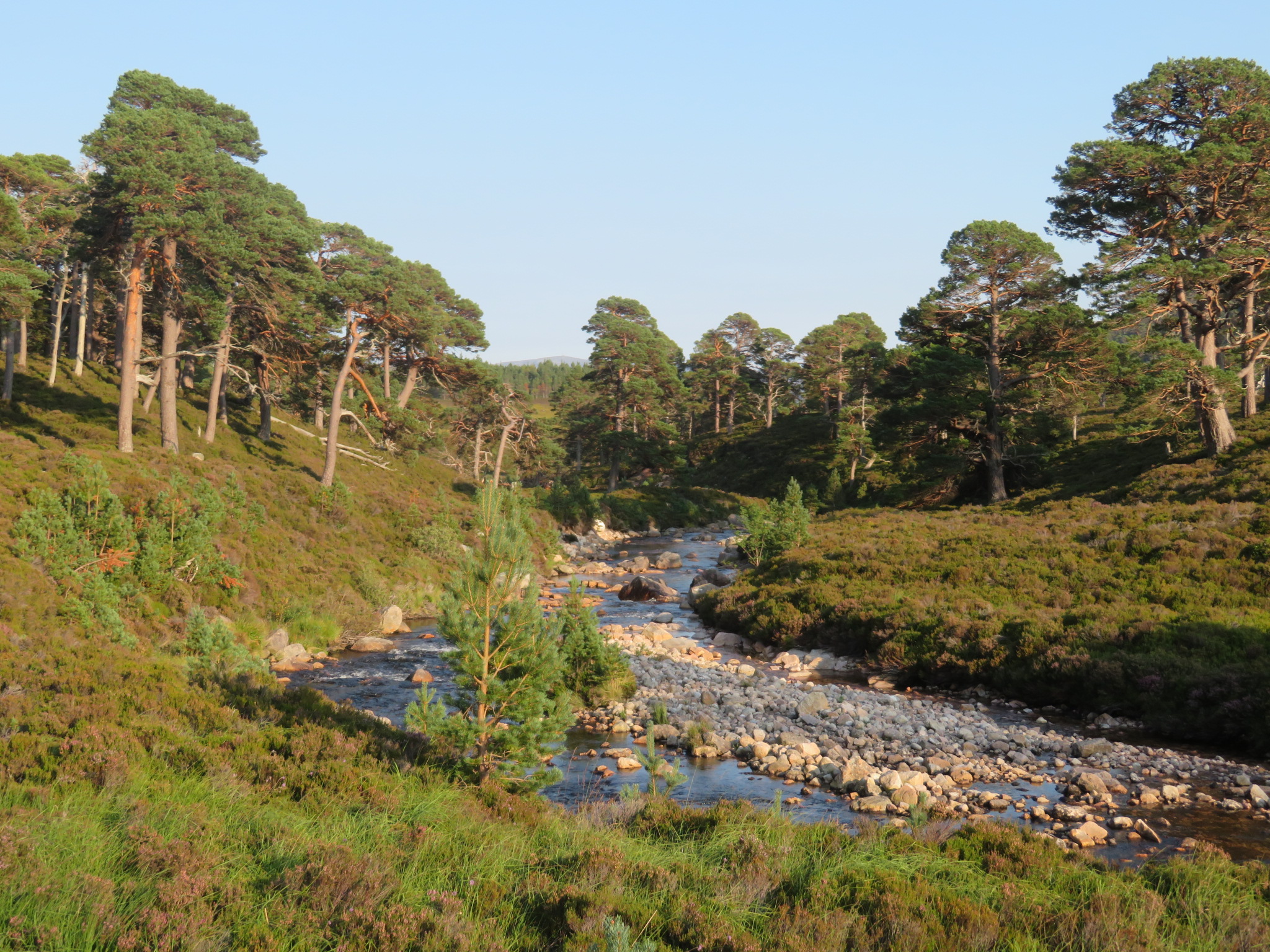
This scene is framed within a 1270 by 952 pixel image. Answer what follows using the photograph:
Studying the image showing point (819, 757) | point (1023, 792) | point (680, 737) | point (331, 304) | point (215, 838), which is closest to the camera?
point (215, 838)

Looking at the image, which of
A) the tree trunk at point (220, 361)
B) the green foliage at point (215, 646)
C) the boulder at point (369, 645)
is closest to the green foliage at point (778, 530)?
the boulder at point (369, 645)

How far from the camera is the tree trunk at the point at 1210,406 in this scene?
25.7 metres

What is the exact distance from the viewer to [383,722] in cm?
1112

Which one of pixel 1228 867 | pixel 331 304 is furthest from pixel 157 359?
pixel 1228 867

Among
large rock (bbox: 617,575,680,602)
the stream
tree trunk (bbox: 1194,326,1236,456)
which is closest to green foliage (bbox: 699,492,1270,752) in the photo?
the stream

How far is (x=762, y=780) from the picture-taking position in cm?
1158

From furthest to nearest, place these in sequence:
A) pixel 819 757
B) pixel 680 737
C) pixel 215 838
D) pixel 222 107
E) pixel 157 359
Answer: pixel 222 107
pixel 157 359
pixel 680 737
pixel 819 757
pixel 215 838

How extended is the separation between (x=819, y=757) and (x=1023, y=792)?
2.93m

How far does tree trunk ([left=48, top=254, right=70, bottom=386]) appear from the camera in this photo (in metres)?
37.8

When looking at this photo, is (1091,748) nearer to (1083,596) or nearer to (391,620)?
(1083,596)

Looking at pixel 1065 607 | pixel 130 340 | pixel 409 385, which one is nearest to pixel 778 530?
pixel 1065 607

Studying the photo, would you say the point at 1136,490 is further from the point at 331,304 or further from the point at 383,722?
the point at 331,304

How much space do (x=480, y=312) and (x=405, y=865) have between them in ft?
156

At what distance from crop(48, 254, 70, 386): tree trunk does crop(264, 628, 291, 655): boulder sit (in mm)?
27839
